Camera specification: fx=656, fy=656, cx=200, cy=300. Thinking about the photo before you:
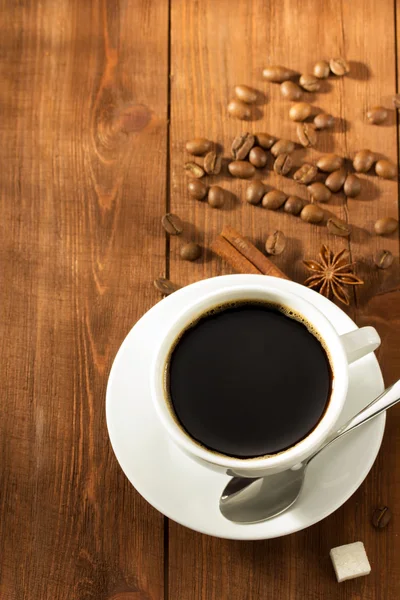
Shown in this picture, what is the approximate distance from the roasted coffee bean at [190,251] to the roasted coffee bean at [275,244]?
13 cm

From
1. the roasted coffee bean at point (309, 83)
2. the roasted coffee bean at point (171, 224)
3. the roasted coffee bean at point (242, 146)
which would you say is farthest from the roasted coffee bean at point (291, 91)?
the roasted coffee bean at point (171, 224)

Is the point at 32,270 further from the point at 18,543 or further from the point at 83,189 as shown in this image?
the point at 18,543

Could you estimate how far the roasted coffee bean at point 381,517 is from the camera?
3.77 feet

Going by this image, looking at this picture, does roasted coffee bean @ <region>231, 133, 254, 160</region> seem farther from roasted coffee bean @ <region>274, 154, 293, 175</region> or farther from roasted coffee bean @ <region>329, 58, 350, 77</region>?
roasted coffee bean @ <region>329, 58, 350, 77</region>

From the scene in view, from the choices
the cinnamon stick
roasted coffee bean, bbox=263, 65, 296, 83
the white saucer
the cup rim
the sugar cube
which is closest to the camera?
the cup rim

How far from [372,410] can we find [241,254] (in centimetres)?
41

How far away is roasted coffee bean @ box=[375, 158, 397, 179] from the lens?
1.29 m

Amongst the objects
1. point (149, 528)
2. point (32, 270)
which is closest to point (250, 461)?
point (149, 528)

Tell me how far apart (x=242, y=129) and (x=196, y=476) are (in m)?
0.70

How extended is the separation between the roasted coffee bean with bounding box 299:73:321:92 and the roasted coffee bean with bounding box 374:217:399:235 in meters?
0.31

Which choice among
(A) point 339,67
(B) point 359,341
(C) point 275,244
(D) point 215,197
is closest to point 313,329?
(B) point 359,341

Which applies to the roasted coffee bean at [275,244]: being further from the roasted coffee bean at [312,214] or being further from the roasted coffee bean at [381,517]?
the roasted coffee bean at [381,517]

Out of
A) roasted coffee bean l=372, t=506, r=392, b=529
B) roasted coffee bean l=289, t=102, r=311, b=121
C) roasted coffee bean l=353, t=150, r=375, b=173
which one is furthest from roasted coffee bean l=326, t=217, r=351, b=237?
roasted coffee bean l=372, t=506, r=392, b=529

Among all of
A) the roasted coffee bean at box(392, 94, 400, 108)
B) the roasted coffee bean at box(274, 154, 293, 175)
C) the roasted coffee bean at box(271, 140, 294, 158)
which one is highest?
the roasted coffee bean at box(392, 94, 400, 108)
